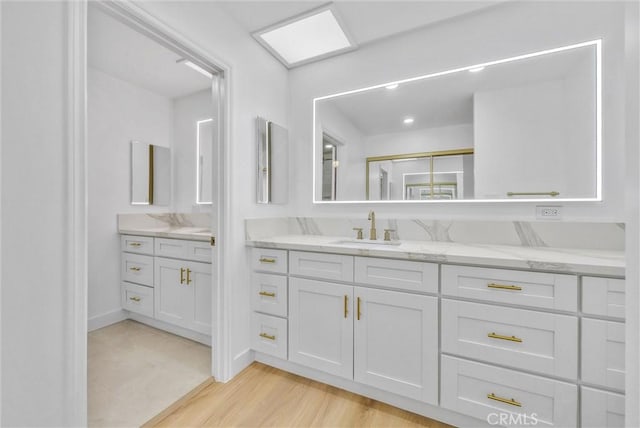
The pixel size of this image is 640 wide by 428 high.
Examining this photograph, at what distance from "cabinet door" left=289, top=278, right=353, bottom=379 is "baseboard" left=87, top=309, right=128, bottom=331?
1.96m

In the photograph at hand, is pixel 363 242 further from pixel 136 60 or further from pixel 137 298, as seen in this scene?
pixel 136 60

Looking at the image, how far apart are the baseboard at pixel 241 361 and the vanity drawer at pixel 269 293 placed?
308 mm

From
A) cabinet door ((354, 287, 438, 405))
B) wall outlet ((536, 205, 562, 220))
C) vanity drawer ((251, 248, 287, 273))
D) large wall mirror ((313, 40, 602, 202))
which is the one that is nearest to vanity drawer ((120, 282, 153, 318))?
vanity drawer ((251, 248, 287, 273))

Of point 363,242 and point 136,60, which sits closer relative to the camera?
point 363,242

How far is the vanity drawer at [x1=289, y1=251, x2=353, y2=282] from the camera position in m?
1.60

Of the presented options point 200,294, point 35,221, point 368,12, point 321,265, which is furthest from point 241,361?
point 368,12

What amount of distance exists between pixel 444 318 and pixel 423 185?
3.13 feet

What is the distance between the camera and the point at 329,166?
2.28m

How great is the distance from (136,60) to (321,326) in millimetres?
2691

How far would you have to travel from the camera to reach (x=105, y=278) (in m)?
2.57

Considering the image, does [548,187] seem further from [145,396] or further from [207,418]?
[145,396]

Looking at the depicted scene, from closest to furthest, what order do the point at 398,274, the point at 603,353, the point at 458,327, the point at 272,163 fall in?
the point at 603,353
the point at 458,327
the point at 398,274
the point at 272,163

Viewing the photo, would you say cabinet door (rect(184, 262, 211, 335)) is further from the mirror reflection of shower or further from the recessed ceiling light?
the recessed ceiling light

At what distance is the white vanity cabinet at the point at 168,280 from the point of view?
2154 millimetres
